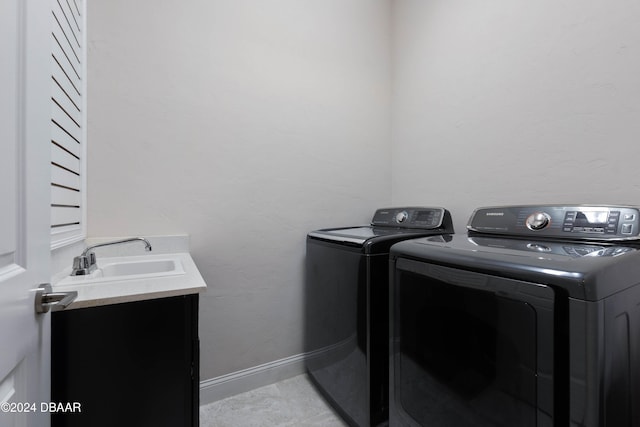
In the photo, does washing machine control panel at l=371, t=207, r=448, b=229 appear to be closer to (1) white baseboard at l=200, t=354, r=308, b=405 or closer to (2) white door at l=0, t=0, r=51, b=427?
(1) white baseboard at l=200, t=354, r=308, b=405

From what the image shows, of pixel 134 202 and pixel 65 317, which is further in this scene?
pixel 134 202

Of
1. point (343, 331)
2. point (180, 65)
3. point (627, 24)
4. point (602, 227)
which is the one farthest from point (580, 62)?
point (180, 65)

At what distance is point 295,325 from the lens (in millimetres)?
2004

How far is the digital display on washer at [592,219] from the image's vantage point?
1014 millimetres

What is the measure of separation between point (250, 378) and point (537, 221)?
71.9 inches

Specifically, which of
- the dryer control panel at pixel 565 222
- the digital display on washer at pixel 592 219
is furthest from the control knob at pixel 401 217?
the digital display on washer at pixel 592 219

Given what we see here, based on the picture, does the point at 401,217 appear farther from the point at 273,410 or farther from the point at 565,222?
the point at 273,410

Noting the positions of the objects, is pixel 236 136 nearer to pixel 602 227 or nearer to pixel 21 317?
pixel 21 317

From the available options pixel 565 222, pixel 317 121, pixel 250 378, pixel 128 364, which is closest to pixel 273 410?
pixel 250 378

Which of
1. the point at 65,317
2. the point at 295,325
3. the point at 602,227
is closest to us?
the point at 65,317

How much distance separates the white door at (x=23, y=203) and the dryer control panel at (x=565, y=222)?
160 centimetres

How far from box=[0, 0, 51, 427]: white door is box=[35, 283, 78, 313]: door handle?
0.02 m

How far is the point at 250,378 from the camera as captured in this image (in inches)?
72.1

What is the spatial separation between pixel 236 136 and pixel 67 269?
1.09m
